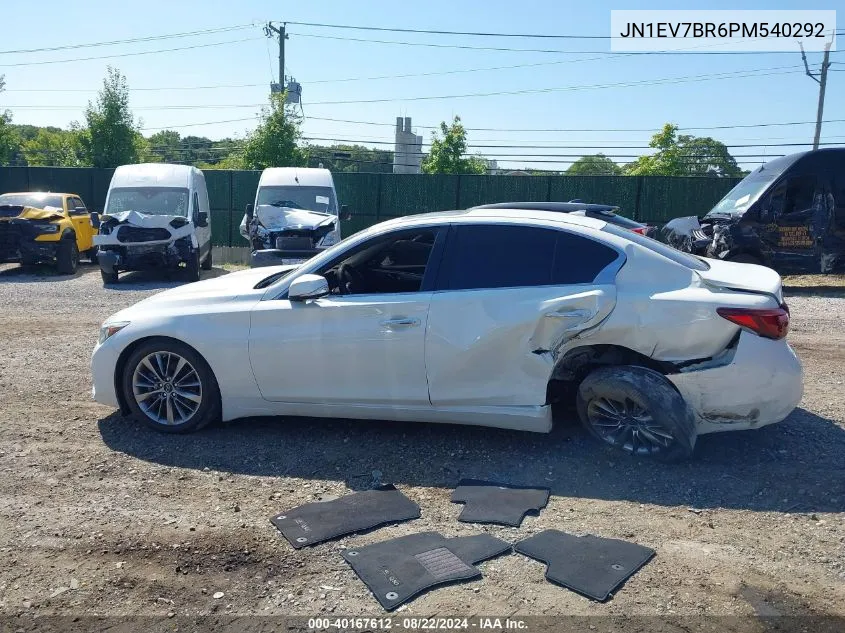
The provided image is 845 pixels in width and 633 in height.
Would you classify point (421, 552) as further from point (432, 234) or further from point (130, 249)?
point (130, 249)

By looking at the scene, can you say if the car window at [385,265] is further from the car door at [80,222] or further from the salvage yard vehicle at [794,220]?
the car door at [80,222]

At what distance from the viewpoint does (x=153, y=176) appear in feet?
50.5

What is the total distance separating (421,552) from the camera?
3.70 m

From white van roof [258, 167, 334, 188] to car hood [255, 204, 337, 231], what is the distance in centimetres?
82

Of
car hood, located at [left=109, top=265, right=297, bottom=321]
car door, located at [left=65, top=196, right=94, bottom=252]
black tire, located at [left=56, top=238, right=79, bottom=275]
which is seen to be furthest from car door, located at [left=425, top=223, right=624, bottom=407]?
car door, located at [left=65, top=196, right=94, bottom=252]

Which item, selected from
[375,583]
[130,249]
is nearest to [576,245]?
[375,583]

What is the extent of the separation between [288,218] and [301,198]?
102 cm

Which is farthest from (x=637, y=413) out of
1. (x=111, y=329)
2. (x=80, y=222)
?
(x=80, y=222)

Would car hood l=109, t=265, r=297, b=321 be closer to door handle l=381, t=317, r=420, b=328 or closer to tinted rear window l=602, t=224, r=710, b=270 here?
door handle l=381, t=317, r=420, b=328

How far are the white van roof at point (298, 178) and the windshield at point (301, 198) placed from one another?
115mm

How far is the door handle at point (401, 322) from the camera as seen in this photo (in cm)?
489

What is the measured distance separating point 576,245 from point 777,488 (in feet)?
6.32

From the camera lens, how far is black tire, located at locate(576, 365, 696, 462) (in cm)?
462

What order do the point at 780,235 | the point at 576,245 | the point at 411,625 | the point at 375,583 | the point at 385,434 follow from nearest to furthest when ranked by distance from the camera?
the point at 411,625 → the point at 375,583 → the point at 576,245 → the point at 385,434 → the point at 780,235
